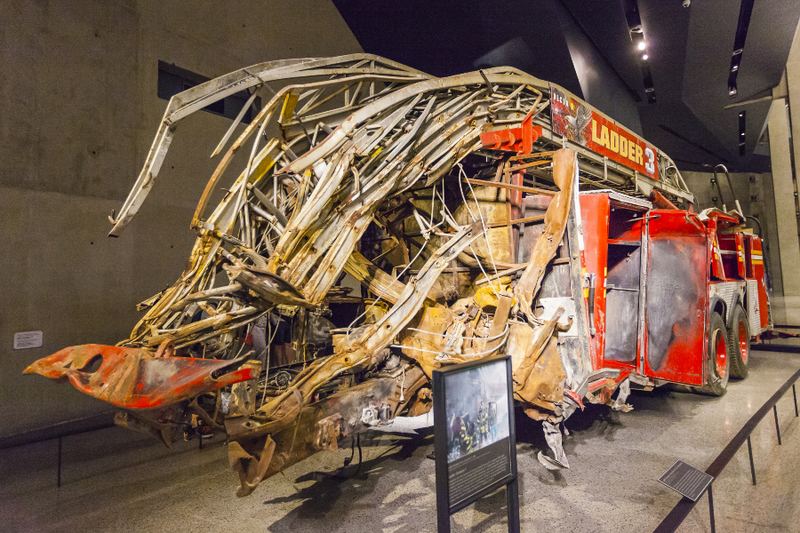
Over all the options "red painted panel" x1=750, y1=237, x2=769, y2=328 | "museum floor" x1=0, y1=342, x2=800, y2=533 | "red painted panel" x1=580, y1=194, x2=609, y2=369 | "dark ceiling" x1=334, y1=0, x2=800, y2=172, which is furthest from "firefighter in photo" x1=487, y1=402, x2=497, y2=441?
"red painted panel" x1=750, y1=237, x2=769, y2=328

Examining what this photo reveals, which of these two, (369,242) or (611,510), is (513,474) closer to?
(611,510)

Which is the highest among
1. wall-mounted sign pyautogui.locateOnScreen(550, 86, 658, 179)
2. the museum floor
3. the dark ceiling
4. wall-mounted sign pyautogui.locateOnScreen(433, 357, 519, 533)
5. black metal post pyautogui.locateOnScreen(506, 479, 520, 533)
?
the dark ceiling

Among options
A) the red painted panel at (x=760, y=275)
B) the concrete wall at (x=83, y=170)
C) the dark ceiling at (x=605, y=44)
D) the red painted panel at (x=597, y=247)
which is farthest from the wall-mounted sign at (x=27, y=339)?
the red painted panel at (x=760, y=275)

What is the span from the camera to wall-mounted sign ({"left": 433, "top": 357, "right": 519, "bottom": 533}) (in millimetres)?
1718

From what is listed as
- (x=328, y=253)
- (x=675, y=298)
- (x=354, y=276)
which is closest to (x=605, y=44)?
(x=675, y=298)

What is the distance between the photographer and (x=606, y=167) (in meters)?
5.34

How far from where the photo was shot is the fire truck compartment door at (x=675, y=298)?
4.44 m

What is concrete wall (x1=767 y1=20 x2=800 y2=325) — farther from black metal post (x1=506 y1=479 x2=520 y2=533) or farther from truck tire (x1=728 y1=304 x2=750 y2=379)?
black metal post (x1=506 y1=479 x2=520 y2=533)

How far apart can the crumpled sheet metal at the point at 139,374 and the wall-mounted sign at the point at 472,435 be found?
1030 mm

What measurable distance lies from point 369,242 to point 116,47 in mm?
3761

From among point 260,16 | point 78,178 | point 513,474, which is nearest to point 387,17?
point 260,16

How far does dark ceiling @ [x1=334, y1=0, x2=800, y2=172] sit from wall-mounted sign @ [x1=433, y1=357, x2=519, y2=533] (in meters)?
6.12

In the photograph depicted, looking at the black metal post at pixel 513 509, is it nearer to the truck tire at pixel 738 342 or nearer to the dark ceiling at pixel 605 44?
the truck tire at pixel 738 342

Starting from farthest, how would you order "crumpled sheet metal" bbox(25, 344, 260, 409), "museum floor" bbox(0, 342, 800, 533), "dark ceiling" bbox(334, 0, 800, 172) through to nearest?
"dark ceiling" bbox(334, 0, 800, 172), "museum floor" bbox(0, 342, 800, 533), "crumpled sheet metal" bbox(25, 344, 260, 409)
